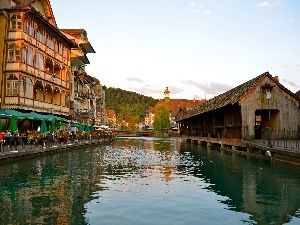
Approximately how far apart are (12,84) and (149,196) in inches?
1245

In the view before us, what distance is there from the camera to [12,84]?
1610 inches

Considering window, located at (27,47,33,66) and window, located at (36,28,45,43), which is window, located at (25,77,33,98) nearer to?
window, located at (27,47,33,66)

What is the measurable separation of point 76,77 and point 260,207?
6263 centimetres

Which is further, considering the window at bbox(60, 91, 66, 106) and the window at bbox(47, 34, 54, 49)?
the window at bbox(60, 91, 66, 106)

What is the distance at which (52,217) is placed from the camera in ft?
34.6

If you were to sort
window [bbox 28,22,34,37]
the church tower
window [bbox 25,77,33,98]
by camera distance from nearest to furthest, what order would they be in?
window [bbox 25,77,33,98], window [bbox 28,22,34,37], the church tower

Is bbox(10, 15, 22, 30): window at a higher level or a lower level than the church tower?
lower

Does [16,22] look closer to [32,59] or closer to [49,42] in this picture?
[32,59]

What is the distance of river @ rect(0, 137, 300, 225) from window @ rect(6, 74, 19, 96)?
21174mm

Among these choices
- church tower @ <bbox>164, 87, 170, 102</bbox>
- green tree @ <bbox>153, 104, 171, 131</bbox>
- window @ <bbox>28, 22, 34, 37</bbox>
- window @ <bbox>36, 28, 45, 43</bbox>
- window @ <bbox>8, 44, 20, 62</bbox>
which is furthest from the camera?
church tower @ <bbox>164, 87, 170, 102</bbox>

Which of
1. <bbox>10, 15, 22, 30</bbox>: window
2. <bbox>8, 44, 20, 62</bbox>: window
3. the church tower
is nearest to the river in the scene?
<bbox>8, 44, 20, 62</bbox>: window

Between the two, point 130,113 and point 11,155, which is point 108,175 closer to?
point 11,155

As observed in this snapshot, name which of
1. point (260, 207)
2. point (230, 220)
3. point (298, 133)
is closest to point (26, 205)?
point (230, 220)

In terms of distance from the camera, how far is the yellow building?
4072 cm
